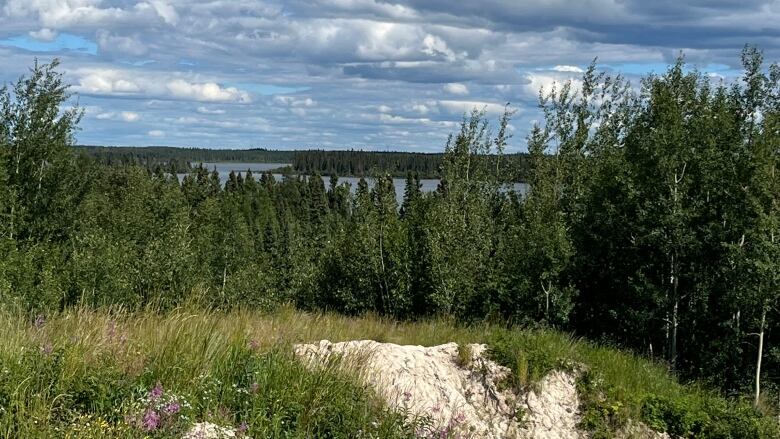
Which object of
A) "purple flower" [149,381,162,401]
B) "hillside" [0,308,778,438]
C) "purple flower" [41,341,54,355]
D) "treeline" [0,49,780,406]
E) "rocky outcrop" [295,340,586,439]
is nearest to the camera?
"hillside" [0,308,778,438]

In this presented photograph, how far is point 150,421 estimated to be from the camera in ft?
15.4

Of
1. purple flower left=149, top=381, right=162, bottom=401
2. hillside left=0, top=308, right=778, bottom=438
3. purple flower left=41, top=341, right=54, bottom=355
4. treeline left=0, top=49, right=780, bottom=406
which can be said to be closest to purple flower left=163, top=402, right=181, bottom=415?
hillside left=0, top=308, right=778, bottom=438

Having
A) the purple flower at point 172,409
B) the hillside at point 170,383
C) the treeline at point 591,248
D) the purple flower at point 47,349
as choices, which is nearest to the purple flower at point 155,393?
the hillside at point 170,383

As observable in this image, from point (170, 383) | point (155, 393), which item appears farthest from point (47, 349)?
point (155, 393)

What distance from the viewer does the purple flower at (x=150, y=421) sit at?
468cm

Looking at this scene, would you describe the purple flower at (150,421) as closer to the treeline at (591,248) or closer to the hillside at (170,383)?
the hillside at (170,383)

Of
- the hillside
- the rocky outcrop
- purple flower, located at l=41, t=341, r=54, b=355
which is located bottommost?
the rocky outcrop

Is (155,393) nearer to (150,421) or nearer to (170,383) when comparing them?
(150,421)

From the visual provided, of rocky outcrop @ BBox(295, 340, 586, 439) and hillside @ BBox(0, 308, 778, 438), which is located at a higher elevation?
hillside @ BBox(0, 308, 778, 438)

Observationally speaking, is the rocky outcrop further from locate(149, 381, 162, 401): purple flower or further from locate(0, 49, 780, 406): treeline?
locate(149, 381, 162, 401): purple flower

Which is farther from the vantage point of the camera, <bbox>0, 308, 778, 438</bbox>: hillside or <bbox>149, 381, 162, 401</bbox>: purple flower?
<bbox>149, 381, 162, 401</bbox>: purple flower

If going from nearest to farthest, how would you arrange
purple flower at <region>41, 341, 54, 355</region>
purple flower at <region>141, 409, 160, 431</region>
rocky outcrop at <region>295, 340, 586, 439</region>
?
purple flower at <region>141, 409, 160, 431</region>, purple flower at <region>41, 341, 54, 355</region>, rocky outcrop at <region>295, 340, 586, 439</region>

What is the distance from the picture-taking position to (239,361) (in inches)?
246

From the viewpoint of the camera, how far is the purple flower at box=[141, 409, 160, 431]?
4680mm
